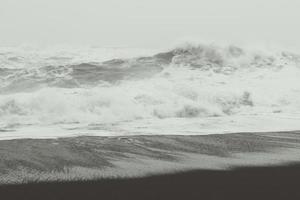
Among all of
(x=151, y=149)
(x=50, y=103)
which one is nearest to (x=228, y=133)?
(x=151, y=149)

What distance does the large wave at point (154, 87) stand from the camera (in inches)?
333

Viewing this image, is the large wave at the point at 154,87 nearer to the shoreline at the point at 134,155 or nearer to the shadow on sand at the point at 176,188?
the shoreline at the point at 134,155

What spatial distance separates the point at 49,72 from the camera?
512 inches

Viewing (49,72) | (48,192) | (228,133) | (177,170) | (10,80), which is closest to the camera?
→ (48,192)

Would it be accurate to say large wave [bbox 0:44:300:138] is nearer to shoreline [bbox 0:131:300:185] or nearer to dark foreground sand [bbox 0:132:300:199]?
shoreline [bbox 0:131:300:185]

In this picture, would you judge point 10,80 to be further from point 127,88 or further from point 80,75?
A: point 127,88

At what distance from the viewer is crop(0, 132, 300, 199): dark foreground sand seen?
358 cm

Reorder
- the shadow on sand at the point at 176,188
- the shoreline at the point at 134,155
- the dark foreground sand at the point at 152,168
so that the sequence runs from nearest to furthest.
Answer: the shadow on sand at the point at 176,188
the dark foreground sand at the point at 152,168
the shoreline at the point at 134,155

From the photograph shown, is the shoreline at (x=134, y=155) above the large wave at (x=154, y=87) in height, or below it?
below

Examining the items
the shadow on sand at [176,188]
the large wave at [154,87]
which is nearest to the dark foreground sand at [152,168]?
the shadow on sand at [176,188]

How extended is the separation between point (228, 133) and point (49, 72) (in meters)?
7.65

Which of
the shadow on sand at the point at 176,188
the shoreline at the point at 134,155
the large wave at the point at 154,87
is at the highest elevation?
the large wave at the point at 154,87

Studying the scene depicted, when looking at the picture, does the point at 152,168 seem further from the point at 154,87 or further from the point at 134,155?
the point at 154,87

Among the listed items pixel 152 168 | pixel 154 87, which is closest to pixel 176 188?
pixel 152 168
